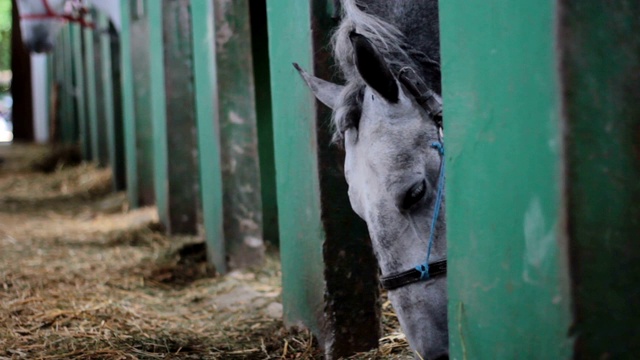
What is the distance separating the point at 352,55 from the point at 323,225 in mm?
972

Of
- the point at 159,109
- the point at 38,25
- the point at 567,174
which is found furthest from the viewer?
the point at 38,25

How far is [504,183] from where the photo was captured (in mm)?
1938

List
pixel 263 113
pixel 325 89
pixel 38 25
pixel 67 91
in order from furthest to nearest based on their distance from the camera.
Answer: pixel 67 91 → pixel 38 25 → pixel 263 113 → pixel 325 89

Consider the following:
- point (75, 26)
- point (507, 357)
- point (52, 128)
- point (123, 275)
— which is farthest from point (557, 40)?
point (52, 128)

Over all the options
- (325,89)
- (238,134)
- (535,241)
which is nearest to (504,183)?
(535,241)

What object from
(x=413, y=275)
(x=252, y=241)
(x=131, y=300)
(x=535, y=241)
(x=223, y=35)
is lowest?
(x=131, y=300)

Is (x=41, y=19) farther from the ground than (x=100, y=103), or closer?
farther from the ground

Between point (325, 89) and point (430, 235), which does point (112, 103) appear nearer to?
point (325, 89)

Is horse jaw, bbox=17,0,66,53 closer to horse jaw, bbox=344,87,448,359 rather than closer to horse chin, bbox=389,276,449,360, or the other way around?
horse jaw, bbox=344,87,448,359

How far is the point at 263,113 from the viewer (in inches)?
260

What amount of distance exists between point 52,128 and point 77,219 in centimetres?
1051

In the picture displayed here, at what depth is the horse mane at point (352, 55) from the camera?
272 cm

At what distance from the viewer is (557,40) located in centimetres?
171

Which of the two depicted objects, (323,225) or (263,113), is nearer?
(323,225)
